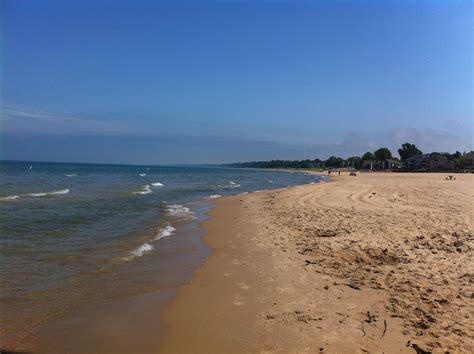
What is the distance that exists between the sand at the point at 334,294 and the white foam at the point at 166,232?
2065 mm

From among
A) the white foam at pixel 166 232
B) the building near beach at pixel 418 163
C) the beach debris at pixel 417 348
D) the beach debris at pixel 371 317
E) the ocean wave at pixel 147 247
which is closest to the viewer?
the beach debris at pixel 417 348

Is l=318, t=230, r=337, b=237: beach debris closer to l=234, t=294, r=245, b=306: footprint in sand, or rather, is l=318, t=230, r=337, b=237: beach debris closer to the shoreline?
the shoreline

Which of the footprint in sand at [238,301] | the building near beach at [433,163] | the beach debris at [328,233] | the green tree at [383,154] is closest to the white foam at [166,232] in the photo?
the beach debris at [328,233]

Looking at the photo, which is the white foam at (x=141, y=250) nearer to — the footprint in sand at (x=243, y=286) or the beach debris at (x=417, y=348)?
the footprint in sand at (x=243, y=286)

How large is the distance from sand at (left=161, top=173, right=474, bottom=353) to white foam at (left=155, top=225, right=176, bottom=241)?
2065mm

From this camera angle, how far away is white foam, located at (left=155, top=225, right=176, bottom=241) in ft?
40.7

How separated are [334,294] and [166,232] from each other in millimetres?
8225

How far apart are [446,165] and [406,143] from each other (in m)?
39.8

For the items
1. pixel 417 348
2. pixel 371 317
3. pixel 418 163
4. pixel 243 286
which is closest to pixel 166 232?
pixel 243 286

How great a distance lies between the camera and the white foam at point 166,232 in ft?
40.7

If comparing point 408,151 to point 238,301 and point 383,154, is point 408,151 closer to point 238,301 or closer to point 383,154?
point 383,154

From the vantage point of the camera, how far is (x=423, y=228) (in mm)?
11133

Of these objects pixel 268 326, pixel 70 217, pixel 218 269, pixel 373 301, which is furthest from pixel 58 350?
pixel 70 217

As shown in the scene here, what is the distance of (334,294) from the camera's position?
612cm
